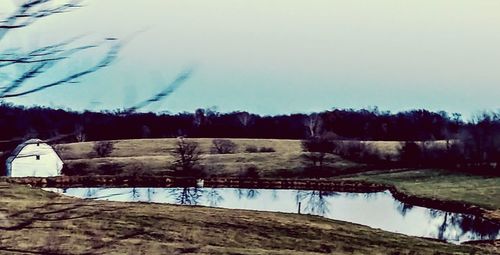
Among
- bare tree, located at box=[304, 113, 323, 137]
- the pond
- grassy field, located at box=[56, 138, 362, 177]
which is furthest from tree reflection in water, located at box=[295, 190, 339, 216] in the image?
bare tree, located at box=[304, 113, 323, 137]

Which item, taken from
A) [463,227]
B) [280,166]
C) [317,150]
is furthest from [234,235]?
[317,150]

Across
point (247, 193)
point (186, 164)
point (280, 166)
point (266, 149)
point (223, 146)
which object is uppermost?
point (223, 146)

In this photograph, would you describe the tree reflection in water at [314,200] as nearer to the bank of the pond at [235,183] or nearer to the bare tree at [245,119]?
the bank of the pond at [235,183]

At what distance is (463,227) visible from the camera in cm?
3288

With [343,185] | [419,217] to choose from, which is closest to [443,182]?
[343,185]

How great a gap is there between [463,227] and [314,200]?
1134 cm

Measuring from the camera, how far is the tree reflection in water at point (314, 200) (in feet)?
122

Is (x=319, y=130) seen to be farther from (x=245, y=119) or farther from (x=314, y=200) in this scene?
(x=314, y=200)

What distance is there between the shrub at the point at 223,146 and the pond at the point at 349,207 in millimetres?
23339

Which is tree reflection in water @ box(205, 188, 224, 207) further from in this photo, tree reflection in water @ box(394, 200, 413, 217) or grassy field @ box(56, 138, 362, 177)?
grassy field @ box(56, 138, 362, 177)

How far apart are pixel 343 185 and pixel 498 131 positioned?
26.0 meters

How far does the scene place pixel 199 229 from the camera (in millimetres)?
23016

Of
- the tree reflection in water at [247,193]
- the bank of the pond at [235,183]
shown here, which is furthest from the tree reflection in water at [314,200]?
the tree reflection in water at [247,193]

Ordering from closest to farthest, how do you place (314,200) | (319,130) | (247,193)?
(314,200) < (247,193) < (319,130)
